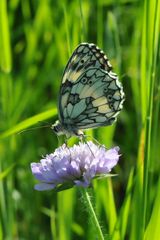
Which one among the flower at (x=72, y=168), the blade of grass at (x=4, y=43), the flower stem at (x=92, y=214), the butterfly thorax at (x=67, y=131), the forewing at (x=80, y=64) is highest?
the blade of grass at (x=4, y=43)

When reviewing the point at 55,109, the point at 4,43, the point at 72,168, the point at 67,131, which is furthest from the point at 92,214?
the point at 4,43

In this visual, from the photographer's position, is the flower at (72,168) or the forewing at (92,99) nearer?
the flower at (72,168)

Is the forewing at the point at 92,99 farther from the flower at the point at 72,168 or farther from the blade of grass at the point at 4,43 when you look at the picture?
the blade of grass at the point at 4,43

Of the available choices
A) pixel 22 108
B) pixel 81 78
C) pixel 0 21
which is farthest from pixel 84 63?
pixel 22 108

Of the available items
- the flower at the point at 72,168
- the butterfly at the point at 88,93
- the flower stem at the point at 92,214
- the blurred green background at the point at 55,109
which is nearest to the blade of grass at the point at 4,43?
the blurred green background at the point at 55,109

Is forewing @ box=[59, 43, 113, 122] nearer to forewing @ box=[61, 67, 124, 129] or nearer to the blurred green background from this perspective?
forewing @ box=[61, 67, 124, 129]

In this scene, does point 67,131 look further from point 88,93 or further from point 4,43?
point 4,43

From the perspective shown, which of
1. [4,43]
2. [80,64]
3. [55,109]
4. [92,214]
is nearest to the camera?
[92,214]
